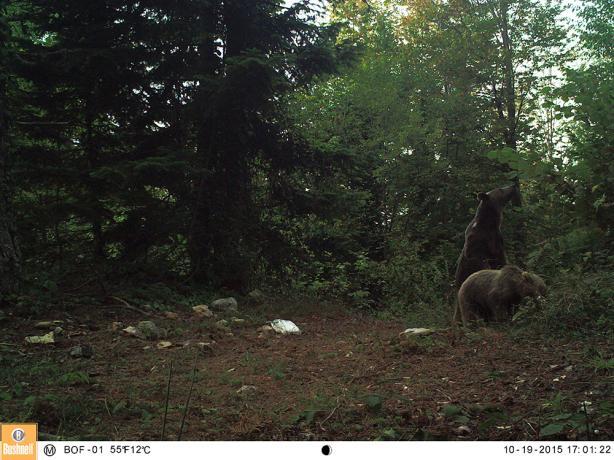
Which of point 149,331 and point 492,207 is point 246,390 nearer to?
point 149,331

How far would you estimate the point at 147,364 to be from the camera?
16.5 ft

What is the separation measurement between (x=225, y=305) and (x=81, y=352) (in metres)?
3.24

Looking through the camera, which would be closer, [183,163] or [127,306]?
[127,306]

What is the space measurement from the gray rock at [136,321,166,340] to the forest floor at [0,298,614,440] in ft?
0.39

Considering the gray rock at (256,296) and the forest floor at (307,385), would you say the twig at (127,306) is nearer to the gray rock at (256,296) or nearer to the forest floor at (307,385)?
the forest floor at (307,385)

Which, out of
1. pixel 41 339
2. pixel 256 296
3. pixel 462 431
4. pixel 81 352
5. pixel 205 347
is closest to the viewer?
pixel 462 431

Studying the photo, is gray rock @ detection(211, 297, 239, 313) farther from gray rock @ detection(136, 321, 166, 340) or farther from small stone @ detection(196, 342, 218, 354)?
small stone @ detection(196, 342, 218, 354)

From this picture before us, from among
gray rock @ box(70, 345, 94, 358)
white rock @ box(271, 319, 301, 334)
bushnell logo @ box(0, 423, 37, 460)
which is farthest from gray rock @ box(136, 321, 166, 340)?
bushnell logo @ box(0, 423, 37, 460)

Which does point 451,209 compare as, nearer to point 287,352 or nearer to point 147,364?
point 287,352

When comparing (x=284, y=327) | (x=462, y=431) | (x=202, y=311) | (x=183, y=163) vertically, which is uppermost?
(x=183, y=163)

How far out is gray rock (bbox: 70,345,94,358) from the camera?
5227mm

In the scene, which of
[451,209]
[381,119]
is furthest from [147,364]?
[381,119]

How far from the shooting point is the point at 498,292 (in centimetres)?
591
